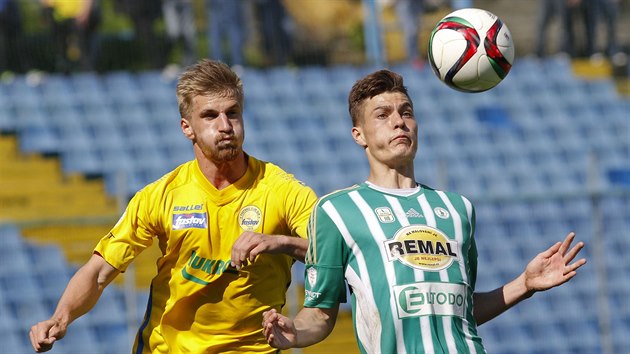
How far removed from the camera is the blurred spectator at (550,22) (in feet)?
49.3

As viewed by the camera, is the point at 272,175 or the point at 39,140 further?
the point at 39,140

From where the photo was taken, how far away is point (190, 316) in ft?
16.9

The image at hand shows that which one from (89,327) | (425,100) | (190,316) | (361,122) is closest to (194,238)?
(190,316)

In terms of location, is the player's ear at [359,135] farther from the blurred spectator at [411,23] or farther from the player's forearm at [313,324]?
the blurred spectator at [411,23]

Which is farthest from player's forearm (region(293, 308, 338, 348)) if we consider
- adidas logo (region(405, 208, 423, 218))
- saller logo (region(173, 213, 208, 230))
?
saller logo (region(173, 213, 208, 230))

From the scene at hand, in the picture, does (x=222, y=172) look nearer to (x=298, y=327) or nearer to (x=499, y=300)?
(x=298, y=327)

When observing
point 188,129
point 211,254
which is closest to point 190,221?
point 211,254

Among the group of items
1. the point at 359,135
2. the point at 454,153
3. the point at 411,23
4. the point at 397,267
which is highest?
the point at 411,23

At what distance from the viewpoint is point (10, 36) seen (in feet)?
41.7

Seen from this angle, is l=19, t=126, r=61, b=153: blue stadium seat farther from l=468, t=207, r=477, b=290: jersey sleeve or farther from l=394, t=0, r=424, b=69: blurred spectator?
l=468, t=207, r=477, b=290: jersey sleeve

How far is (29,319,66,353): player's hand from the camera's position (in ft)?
15.8

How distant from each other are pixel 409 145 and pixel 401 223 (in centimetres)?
34

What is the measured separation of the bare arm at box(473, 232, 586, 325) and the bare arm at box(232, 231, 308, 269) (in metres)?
0.78

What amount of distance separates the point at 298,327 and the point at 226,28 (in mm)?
9326
